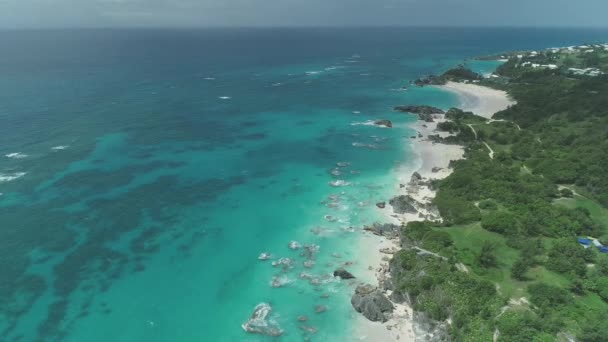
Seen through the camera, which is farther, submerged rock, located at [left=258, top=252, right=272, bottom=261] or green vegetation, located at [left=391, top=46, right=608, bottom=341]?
submerged rock, located at [left=258, top=252, right=272, bottom=261]

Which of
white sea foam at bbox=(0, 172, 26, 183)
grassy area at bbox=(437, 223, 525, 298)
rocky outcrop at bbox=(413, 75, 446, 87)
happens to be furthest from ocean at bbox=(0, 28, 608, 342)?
rocky outcrop at bbox=(413, 75, 446, 87)

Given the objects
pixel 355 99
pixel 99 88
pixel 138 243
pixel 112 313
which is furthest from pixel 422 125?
pixel 99 88

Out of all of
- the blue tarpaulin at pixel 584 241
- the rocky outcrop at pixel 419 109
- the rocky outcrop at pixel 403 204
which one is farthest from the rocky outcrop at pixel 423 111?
the blue tarpaulin at pixel 584 241

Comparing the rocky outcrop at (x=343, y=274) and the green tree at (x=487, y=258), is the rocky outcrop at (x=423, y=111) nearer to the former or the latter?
the green tree at (x=487, y=258)

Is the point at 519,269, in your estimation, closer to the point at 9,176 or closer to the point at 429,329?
the point at 429,329

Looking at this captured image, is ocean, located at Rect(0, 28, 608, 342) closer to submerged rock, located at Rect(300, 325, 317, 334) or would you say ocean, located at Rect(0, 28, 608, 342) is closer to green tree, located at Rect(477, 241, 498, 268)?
submerged rock, located at Rect(300, 325, 317, 334)

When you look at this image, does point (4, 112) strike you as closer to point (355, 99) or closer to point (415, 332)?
point (355, 99)
